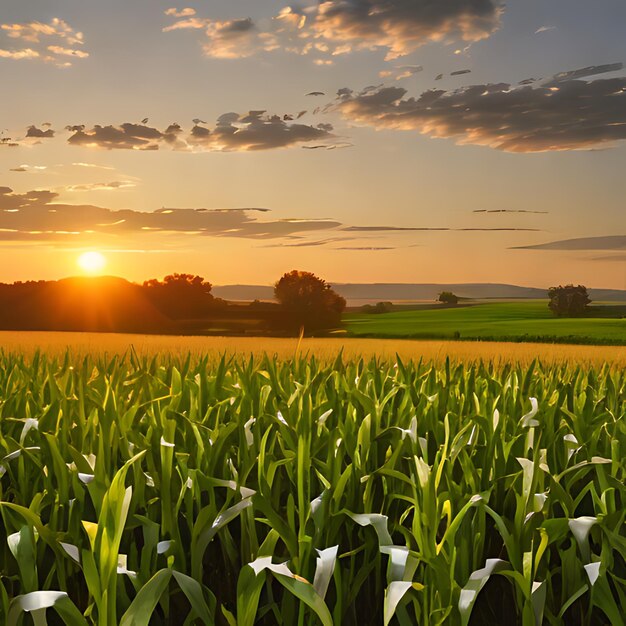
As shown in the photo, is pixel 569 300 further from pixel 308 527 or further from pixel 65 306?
pixel 308 527

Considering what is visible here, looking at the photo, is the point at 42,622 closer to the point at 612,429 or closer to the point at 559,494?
the point at 559,494

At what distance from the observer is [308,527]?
1809 mm

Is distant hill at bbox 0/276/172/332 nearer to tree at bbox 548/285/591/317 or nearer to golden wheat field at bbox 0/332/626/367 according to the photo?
golden wheat field at bbox 0/332/626/367

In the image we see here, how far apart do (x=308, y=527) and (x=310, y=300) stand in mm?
24886

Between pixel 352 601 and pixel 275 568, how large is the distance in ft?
1.19

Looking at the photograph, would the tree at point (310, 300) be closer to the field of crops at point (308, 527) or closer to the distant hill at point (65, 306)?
the distant hill at point (65, 306)

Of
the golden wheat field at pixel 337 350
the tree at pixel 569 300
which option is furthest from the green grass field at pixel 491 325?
the golden wheat field at pixel 337 350

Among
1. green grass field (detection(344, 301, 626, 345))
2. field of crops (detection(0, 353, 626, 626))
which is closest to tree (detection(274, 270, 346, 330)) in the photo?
green grass field (detection(344, 301, 626, 345))

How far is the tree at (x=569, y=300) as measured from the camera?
5441 cm

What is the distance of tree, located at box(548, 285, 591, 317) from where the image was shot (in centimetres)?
5441

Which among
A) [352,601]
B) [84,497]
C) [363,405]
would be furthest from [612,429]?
[84,497]

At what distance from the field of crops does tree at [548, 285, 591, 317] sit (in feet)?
181

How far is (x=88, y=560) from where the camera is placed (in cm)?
151

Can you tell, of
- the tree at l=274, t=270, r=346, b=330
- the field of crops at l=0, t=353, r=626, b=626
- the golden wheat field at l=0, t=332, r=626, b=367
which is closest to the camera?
the field of crops at l=0, t=353, r=626, b=626
